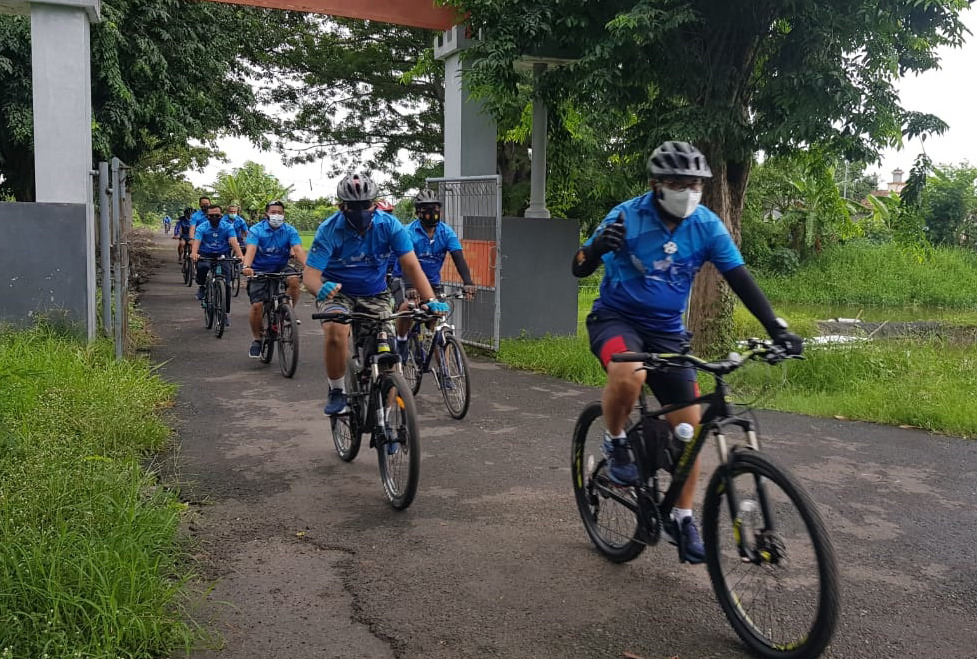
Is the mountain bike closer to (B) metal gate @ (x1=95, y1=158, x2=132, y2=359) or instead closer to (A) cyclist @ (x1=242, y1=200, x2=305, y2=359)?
(A) cyclist @ (x1=242, y1=200, x2=305, y2=359)

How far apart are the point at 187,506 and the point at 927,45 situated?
30.5ft

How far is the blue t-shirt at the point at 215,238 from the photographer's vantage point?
48.2ft

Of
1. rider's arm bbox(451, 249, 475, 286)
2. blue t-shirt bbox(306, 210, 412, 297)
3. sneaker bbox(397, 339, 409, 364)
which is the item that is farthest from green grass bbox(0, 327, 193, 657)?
rider's arm bbox(451, 249, 475, 286)

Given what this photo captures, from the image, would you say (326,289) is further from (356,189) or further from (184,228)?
(184,228)

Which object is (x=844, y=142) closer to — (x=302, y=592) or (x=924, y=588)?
(x=924, y=588)

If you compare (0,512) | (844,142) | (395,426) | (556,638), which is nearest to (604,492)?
(556,638)

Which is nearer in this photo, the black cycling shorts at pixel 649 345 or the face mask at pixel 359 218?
the black cycling shorts at pixel 649 345

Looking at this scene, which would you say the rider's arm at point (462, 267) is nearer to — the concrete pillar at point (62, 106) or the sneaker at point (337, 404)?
the sneaker at point (337, 404)

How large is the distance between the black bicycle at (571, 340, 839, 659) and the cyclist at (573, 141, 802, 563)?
90 mm

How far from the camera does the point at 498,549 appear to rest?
4875 millimetres

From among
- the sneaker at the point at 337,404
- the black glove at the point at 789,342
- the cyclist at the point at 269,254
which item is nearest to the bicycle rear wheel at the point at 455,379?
the sneaker at the point at 337,404

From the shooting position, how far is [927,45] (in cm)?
1035

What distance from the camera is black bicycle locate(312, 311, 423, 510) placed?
5367 mm

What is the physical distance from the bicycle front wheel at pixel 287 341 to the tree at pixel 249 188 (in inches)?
1657
